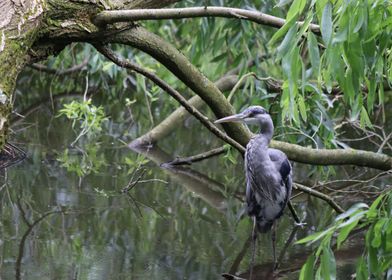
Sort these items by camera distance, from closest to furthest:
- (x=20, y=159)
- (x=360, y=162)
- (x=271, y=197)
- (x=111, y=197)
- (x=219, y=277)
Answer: (x=219, y=277) < (x=271, y=197) < (x=360, y=162) < (x=111, y=197) < (x=20, y=159)

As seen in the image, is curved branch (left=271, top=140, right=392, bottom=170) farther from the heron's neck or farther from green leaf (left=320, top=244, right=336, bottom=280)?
green leaf (left=320, top=244, right=336, bottom=280)

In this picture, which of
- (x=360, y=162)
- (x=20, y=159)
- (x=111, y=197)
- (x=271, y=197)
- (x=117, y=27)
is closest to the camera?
(x=117, y=27)

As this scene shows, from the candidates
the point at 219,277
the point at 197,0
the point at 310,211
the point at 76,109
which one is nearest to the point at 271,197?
the point at 219,277

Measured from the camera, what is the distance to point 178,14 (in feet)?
9.20

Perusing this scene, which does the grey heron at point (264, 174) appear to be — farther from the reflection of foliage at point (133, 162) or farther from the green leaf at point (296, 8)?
the reflection of foliage at point (133, 162)

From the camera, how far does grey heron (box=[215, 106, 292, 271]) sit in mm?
3396

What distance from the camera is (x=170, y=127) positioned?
6.31m

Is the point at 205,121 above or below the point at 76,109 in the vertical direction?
below

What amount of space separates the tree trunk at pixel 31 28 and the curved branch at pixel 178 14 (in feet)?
0.24

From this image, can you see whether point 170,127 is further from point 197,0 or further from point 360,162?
point 360,162

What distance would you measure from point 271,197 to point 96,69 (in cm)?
281

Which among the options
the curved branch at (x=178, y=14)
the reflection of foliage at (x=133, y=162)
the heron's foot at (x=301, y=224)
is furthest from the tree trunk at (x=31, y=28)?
the reflection of foliage at (x=133, y=162)

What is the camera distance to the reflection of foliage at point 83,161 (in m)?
5.33

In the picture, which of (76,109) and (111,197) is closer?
(111,197)
